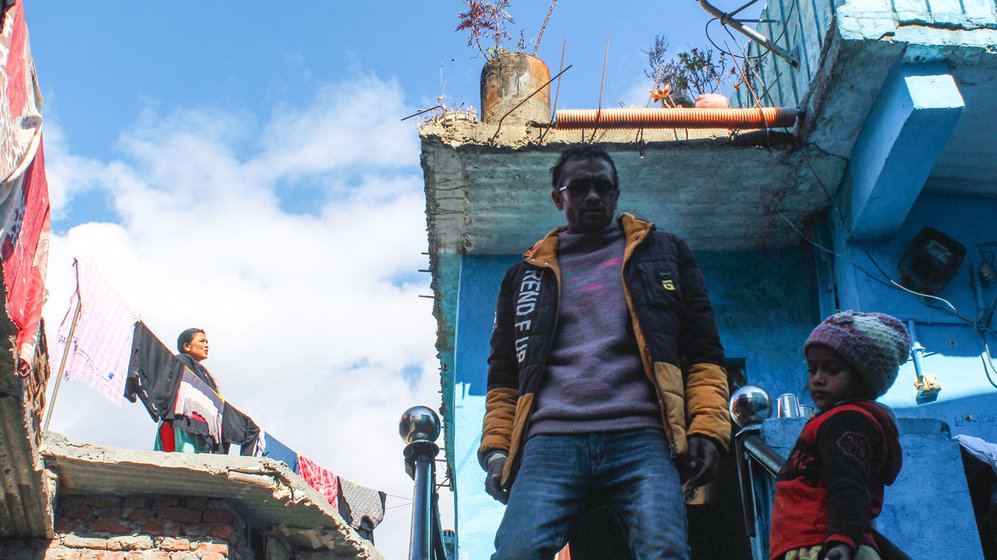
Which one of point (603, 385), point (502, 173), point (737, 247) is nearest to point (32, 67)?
point (502, 173)

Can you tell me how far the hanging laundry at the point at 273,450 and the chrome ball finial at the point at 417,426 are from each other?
17.9 ft

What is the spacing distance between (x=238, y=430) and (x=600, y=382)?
5.99 m

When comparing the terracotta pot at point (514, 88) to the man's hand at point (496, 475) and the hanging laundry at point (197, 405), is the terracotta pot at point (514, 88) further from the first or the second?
the man's hand at point (496, 475)

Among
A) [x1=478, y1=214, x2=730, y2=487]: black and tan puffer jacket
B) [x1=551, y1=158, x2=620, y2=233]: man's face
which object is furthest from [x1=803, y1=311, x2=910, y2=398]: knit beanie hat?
[x1=551, y1=158, x2=620, y2=233]: man's face

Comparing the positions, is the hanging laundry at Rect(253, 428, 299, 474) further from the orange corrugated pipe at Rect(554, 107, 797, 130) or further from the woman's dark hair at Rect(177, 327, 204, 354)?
the orange corrugated pipe at Rect(554, 107, 797, 130)

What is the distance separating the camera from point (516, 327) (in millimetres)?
3234

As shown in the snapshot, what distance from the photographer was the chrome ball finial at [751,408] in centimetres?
336

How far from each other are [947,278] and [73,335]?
257 inches

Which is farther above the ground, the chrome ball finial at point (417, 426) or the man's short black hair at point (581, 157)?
the man's short black hair at point (581, 157)

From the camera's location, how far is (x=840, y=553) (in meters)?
2.21

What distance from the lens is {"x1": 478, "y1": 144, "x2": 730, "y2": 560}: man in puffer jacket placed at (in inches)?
106

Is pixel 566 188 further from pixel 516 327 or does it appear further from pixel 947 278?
pixel 947 278

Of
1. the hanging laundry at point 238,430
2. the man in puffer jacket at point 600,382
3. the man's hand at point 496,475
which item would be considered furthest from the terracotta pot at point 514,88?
the man's hand at point 496,475

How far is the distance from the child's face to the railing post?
1.28m
